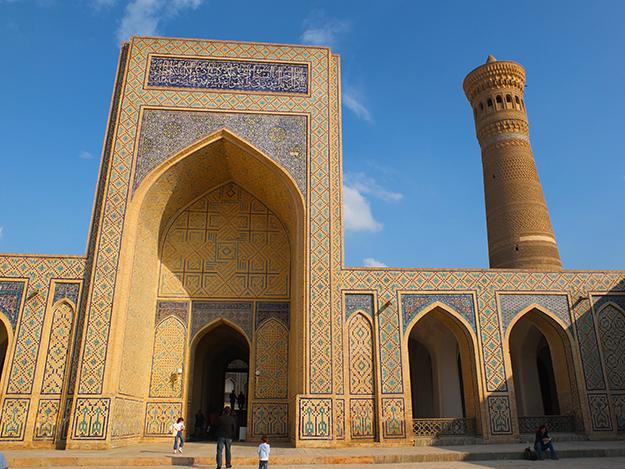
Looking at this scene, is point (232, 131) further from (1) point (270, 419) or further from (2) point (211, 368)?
(2) point (211, 368)

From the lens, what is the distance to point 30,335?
734cm

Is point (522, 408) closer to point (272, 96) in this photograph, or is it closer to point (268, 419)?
point (268, 419)

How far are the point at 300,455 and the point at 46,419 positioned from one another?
3.49 meters

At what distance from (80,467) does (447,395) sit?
6.38m

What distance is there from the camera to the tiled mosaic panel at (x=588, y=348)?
7.95 m

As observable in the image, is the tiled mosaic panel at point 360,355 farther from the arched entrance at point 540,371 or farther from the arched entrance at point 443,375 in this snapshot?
the arched entrance at point 540,371

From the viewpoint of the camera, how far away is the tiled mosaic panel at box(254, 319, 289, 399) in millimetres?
8391

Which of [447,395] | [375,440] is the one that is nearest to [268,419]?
[375,440]

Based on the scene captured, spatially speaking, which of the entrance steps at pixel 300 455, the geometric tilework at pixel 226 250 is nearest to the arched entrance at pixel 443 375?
the entrance steps at pixel 300 455

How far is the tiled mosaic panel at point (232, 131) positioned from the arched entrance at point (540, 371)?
445 centimetres

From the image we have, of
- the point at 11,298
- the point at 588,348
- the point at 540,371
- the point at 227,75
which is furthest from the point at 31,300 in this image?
the point at 540,371

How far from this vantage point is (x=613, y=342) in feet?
26.8

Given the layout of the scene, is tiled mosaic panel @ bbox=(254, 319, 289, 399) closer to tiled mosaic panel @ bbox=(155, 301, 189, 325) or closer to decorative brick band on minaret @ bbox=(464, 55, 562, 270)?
tiled mosaic panel @ bbox=(155, 301, 189, 325)

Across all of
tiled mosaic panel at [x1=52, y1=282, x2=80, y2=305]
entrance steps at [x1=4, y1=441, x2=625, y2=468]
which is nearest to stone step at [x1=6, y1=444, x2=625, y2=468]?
entrance steps at [x1=4, y1=441, x2=625, y2=468]
